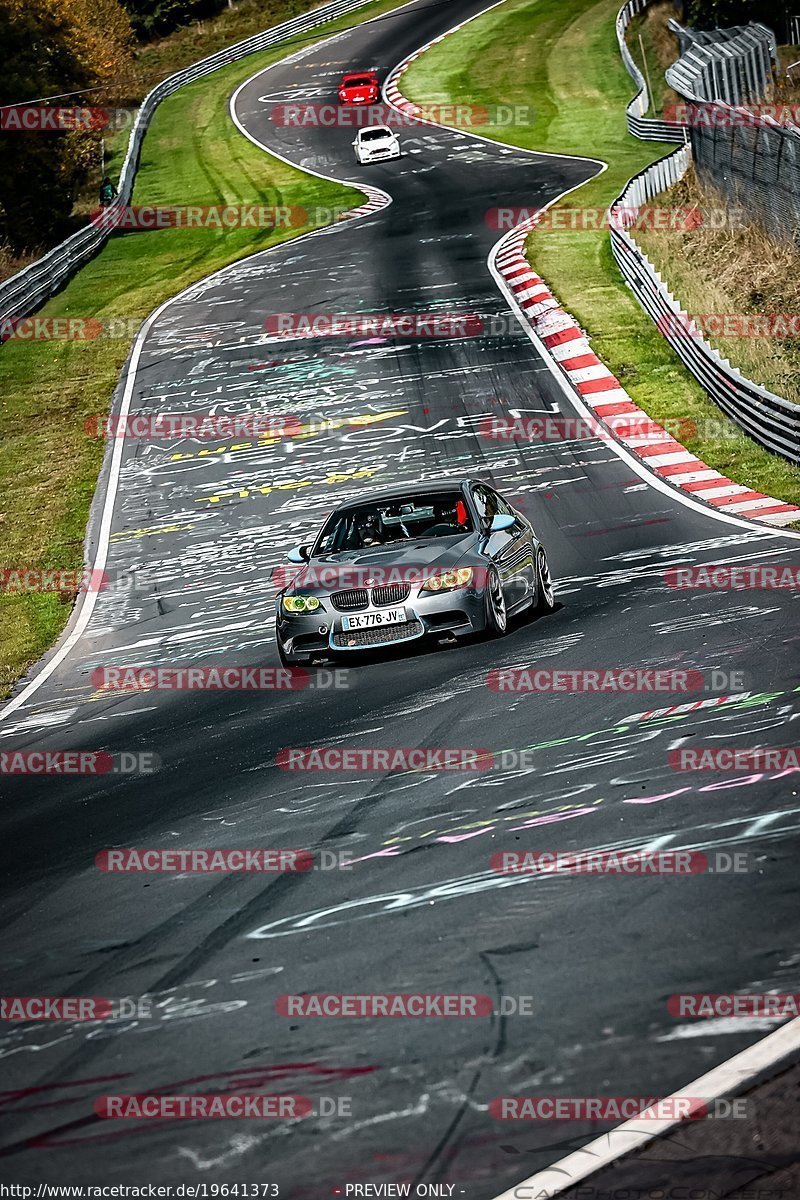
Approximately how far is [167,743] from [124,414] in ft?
58.7

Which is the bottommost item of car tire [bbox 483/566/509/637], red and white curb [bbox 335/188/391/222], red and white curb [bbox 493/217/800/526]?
red and white curb [bbox 493/217/800/526]

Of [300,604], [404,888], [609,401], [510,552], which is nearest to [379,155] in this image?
[609,401]

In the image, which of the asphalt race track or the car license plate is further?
the car license plate

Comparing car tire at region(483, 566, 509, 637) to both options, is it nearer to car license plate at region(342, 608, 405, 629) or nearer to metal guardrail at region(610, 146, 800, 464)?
car license plate at region(342, 608, 405, 629)

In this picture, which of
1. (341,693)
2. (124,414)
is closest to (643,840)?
(341,693)

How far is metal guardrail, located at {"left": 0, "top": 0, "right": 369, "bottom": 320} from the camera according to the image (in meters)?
34.6

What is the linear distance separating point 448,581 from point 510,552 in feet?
3.49

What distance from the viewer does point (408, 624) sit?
11.5 meters

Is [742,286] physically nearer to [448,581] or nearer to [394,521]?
[394,521]

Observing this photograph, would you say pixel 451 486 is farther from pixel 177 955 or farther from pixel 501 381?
pixel 501 381

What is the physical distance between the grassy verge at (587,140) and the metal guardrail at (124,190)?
10262mm

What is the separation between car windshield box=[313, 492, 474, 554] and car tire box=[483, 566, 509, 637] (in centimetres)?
89

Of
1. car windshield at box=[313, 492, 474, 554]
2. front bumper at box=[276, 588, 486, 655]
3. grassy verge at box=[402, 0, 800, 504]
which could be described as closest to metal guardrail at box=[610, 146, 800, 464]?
grassy verge at box=[402, 0, 800, 504]

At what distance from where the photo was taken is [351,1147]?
4629 millimetres
